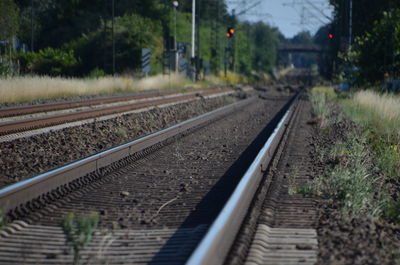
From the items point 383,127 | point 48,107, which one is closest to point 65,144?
point 48,107

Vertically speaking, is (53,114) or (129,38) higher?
(129,38)

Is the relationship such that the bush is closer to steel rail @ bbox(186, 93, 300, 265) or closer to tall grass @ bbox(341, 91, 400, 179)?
tall grass @ bbox(341, 91, 400, 179)

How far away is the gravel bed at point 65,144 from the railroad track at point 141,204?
0.87 meters

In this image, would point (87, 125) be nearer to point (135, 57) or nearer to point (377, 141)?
point (377, 141)

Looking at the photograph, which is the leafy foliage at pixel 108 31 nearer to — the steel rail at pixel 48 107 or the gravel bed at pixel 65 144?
the steel rail at pixel 48 107

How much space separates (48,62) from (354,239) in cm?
4261

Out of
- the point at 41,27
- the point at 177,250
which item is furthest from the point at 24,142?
the point at 41,27

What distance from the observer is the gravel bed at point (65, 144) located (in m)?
8.03

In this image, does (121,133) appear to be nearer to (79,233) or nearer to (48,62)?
(79,233)

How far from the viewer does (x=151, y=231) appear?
513 cm

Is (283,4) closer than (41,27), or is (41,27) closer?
(283,4)

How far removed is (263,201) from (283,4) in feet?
147

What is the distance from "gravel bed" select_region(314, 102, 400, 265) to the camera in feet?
14.1

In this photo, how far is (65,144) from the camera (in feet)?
33.4
